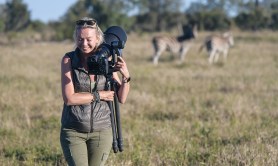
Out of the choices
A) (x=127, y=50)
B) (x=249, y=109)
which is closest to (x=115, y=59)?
(x=249, y=109)

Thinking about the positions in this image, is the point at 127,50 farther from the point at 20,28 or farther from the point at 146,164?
the point at 20,28

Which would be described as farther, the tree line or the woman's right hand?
the tree line

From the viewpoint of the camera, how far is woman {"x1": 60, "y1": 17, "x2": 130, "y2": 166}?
145 inches

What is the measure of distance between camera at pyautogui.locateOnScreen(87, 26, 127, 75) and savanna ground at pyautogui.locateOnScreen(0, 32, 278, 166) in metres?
1.95

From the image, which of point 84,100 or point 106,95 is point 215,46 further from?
point 84,100

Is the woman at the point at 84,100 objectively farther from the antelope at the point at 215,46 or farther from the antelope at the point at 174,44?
the antelope at the point at 215,46

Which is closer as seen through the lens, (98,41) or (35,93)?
(98,41)

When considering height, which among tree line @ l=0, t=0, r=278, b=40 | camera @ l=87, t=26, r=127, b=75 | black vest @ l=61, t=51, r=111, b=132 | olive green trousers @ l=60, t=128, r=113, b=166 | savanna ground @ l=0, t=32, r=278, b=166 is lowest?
savanna ground @ l=0, t=32, r=278, b=166

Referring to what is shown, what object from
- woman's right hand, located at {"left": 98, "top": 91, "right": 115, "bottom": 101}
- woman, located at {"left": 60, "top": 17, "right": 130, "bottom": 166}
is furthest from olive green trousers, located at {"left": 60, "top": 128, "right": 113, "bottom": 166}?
woman's right hand, located at {"left": 98, "top": 91, "right": 115, "bottom": 101}

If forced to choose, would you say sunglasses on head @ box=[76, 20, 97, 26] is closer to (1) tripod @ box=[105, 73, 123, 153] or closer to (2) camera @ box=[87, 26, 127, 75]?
(2) camera @ box=[87, 26, 127, 75]

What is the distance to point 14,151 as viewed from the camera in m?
6.01

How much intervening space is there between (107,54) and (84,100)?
43 centimetres

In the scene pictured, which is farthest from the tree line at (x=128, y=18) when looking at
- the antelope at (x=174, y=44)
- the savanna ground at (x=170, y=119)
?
the savanna ground at (x=170, y=119)

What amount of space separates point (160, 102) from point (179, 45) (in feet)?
42.2
